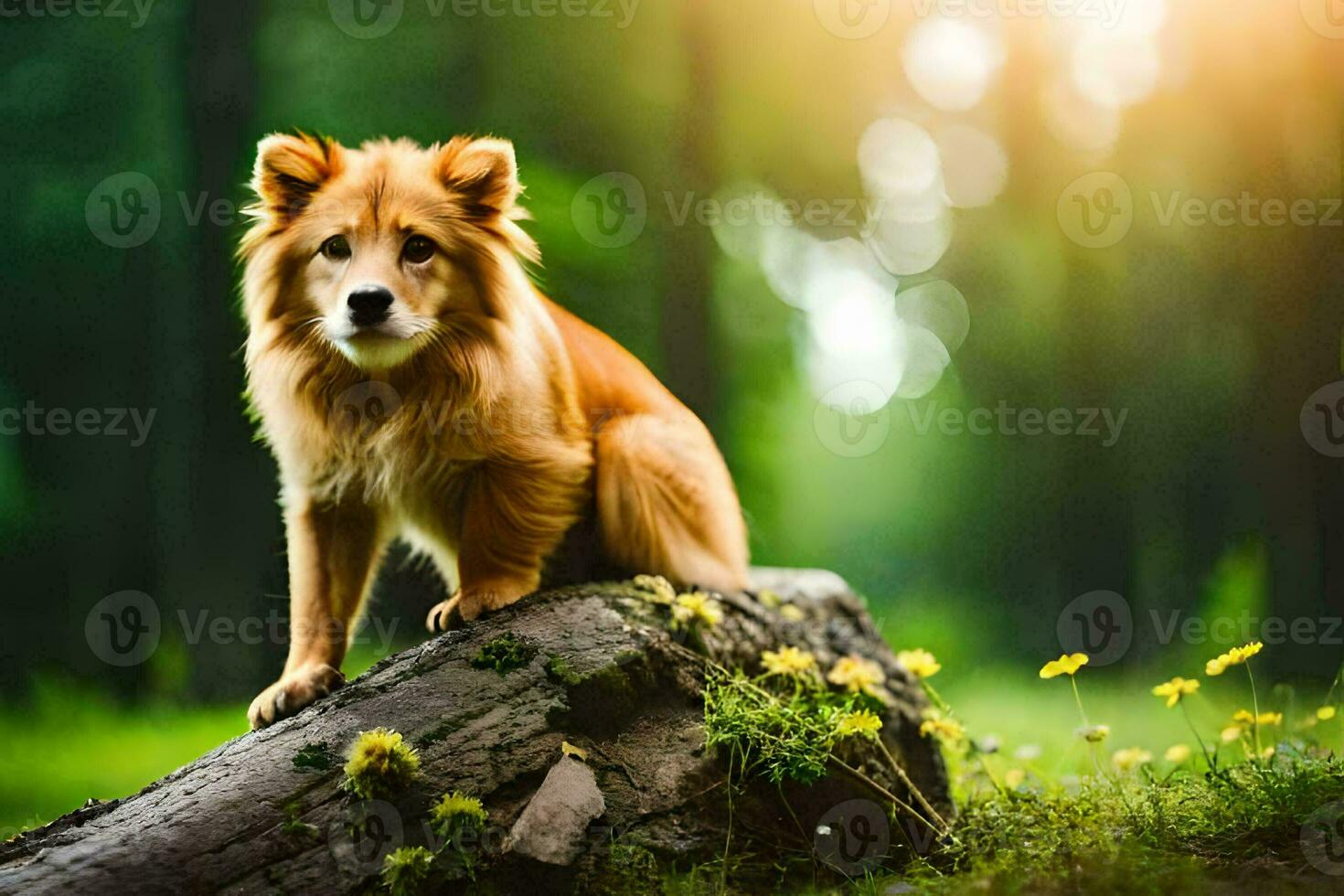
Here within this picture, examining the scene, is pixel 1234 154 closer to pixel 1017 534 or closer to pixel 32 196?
pixel 1017 534

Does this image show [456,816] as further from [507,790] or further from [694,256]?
[694,256]

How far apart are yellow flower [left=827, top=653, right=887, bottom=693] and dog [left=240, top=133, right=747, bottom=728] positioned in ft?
1.83

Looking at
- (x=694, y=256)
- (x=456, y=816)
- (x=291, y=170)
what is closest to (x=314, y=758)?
(x=456, y=816)

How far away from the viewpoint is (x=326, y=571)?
95.8 inches

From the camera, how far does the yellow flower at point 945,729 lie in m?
2.61

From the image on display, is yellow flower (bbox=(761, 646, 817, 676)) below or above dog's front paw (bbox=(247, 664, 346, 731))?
below

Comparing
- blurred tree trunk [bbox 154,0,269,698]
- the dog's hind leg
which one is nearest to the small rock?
the dog's hind leg

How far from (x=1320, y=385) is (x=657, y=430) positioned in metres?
2.69

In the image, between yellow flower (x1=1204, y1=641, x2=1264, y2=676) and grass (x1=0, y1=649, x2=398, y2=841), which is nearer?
yellow flower (x1=1204, y1=641, x2=1264, y2=676)

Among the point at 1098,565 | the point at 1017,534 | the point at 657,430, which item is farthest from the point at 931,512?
the point at 657,430

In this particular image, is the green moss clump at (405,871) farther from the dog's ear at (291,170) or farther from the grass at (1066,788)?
the dog's ear at (291,170)

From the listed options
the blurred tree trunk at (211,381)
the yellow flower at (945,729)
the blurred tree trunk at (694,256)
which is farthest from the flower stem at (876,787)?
the blurred tree trunk at (211,381)

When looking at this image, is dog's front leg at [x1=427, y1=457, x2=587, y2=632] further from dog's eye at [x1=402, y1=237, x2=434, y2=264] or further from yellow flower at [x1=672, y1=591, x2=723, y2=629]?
dog's eye at [x1=402, y1=237, x2=434, y2=264]

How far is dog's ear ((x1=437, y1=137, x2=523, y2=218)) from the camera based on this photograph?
7.63 ft
